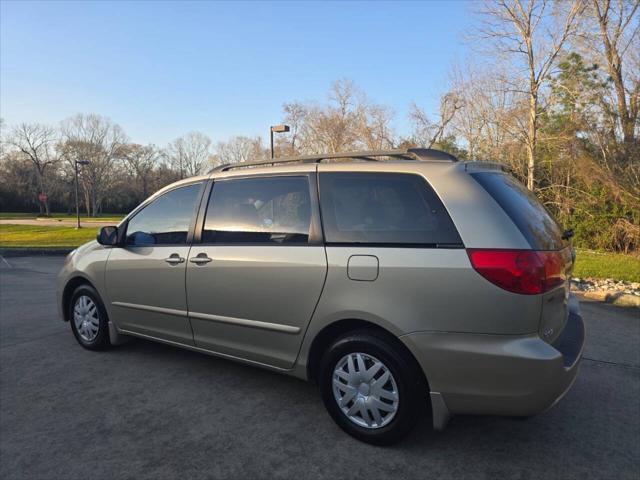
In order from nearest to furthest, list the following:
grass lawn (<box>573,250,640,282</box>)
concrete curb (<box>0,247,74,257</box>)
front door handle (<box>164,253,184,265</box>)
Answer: front door handle (<box>164,253,184,265</box>) → grass lawn (<box>573,250,640,282</box>) → concrete curb (<box>0,247,74,257</box>)

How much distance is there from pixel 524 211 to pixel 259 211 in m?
1.88

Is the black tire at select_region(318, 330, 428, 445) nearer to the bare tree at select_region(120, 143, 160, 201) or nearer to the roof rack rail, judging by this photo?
the roof rack rail

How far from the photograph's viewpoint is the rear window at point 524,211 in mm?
2473

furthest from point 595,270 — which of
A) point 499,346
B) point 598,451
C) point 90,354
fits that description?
point 90,354

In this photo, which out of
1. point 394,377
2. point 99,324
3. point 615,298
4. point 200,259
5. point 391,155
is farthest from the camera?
point 615,298

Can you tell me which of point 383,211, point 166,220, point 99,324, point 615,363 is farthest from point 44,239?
point 615,363

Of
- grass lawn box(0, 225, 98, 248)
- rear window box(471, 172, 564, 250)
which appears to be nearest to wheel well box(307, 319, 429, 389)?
rear window box(471, 172, 564, 250)

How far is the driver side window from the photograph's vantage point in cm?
375

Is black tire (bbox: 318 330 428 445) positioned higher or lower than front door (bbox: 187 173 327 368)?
lower

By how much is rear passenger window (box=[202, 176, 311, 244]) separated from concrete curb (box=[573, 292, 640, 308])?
6133 mm

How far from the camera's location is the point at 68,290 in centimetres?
470

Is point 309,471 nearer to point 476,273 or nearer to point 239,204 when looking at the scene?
point 476,273

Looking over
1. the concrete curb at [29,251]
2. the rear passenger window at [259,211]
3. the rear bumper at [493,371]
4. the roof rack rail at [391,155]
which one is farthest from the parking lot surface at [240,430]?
the concrete curb at [29,251]

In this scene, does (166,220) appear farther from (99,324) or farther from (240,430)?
(240,430)
